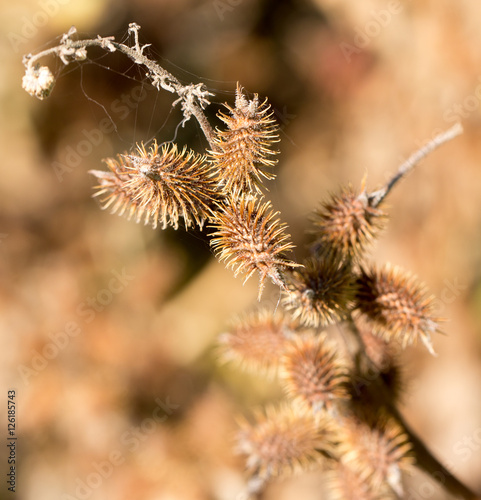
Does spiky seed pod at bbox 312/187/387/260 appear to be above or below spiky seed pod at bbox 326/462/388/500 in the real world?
above

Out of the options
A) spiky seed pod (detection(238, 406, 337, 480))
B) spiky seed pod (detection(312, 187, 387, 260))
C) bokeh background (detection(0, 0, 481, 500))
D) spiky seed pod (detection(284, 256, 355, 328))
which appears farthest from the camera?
bokeh background (detection(0, 0, 481, 500))

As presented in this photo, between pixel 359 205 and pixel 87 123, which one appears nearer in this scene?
pixel 359 205

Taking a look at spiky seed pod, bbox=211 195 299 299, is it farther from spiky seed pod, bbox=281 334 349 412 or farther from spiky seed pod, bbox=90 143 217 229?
spiky seed pod, bbox=281 334 349 412

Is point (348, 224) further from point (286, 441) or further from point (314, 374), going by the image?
point (286, 441)

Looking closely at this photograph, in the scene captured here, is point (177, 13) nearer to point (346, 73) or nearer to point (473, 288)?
point (346, 73)

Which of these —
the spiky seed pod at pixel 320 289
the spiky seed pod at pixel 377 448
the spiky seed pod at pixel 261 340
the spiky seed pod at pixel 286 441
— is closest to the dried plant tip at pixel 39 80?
the spiky seed pod at pixel 320 289

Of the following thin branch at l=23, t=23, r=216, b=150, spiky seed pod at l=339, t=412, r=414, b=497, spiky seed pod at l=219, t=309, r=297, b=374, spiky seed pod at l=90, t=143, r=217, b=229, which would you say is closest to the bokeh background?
spiky seed pod at l=219, t=309, r=297, b=374

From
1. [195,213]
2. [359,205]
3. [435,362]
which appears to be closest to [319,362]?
[359,205]
